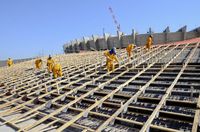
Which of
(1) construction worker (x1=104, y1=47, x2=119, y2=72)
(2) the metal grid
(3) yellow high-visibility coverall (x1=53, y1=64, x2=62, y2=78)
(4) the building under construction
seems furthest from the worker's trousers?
(3) yellow high-visibility coverall (x1=53, y1=64, x2=62, y2=78)

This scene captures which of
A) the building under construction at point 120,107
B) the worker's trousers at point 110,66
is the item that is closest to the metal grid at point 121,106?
the building under construction at point 120,107

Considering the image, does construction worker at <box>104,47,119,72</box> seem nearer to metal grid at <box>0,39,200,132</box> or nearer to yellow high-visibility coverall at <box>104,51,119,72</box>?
yellow high-visibility coverall at <box>104,51,119,72</box>

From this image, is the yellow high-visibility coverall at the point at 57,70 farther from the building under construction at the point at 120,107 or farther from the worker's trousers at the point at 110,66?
the worker's trousers at the point at 110,66

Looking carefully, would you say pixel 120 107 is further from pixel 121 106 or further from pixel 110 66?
pixel 110 66

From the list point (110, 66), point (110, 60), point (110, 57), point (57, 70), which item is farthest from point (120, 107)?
point (57, 70)

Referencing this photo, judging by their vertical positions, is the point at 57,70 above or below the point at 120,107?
above

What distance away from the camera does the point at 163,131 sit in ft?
16.8

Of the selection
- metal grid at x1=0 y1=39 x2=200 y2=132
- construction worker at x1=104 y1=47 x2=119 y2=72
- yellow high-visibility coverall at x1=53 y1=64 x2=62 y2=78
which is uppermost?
Result: construction worker at x1=104 y1=47 x2=119 y2=72

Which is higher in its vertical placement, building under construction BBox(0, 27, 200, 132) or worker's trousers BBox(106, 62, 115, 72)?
worker's trousers BBox(106, 62, 115, 72)

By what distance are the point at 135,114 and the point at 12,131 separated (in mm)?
3306

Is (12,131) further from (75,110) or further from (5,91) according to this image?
(5,91)

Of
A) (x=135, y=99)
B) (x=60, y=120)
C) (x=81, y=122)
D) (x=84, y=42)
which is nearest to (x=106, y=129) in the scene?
(x=81, y=122)

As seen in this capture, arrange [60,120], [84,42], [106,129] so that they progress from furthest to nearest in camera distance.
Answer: [84,42]
[60,120]
[106,129]

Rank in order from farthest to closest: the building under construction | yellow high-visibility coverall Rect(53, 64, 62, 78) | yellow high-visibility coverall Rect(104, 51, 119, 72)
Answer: yellow high-visibility coverall Rect(53, 64, 62, 78)
yellow high-visibility coverall Rect(104, 51, 119, 72)
the building under construction
